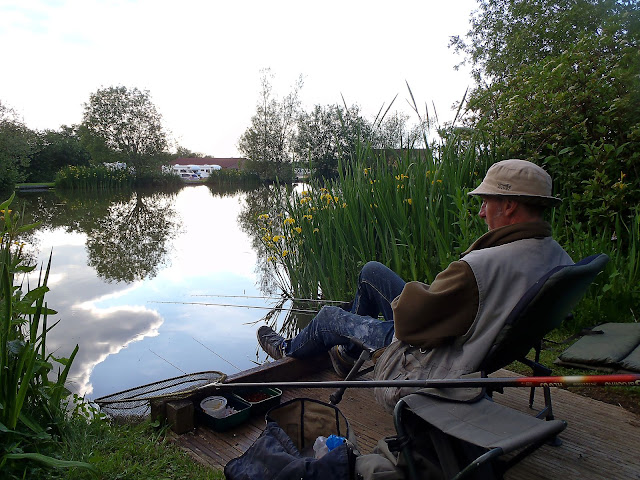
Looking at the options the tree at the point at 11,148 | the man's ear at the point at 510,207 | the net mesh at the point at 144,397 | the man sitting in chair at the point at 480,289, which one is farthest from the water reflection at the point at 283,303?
the tree at the point at 11,148

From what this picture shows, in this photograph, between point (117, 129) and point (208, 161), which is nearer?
point (117, 129)

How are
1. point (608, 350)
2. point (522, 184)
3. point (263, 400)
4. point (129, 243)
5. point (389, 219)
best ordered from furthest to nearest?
point (129, 243) → point (389, 219) → point (608, 350) → point (263, 400) → point (522, 184)

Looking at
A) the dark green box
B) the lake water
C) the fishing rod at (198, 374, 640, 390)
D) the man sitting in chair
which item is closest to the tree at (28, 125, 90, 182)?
the lake water

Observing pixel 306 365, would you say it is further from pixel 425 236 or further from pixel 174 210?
pixel 174 210

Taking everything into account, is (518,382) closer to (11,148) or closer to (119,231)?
(119,231)

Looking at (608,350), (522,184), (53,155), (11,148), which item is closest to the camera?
(522,184)

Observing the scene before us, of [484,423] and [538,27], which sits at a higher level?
[538,27]

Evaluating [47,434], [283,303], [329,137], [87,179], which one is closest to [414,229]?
[283,303]

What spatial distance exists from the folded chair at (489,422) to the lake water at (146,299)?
7.68ft

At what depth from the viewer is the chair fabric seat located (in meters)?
1.19

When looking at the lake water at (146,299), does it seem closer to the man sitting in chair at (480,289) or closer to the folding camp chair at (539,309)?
the man sitting in chair at (480,289)

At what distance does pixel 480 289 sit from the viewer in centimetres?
155

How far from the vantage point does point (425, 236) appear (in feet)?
12.8

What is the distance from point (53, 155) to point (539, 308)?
120 ft
